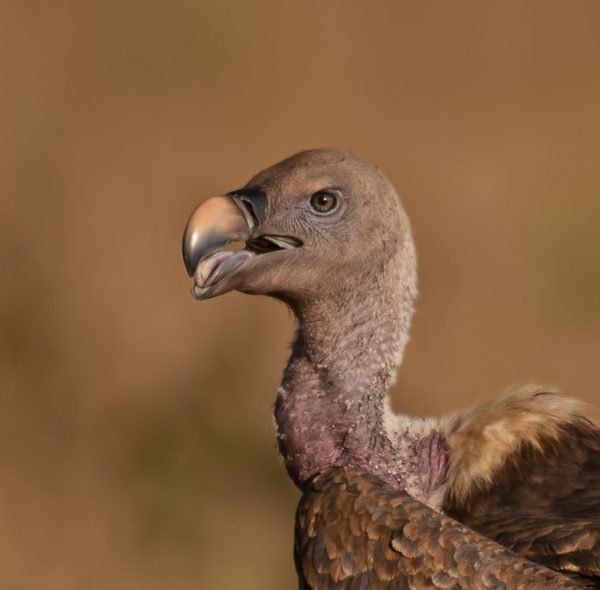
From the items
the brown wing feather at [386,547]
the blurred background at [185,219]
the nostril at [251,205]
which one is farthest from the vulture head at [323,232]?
the blurred background at [185,219]

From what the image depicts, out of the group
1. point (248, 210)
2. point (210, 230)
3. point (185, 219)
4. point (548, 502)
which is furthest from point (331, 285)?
point (185, 219)

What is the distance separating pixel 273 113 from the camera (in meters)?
11.8

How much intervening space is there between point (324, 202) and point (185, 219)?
5.39m

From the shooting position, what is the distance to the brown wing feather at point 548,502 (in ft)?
15.1

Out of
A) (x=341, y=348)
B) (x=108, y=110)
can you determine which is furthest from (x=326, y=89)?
(x=341, y=348)

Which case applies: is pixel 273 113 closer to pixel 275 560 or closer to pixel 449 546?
pixel 275 560

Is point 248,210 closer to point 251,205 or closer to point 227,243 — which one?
point 251,205

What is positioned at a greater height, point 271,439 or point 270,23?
point 270,23

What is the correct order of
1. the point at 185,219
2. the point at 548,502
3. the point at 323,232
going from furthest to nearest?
the point at 185,219 → the point at 323,232 → the point at 548,502

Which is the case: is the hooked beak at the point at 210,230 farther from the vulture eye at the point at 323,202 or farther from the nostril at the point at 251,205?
the vulture eye at the point at 323,202

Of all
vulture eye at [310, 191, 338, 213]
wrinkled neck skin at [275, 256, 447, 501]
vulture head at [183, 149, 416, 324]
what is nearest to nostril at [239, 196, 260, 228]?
vulture head at [183, 149, 416, 324]

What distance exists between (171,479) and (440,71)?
4.47m

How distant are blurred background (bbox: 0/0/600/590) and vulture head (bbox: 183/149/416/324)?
314cm

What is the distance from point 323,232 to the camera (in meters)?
5.35
